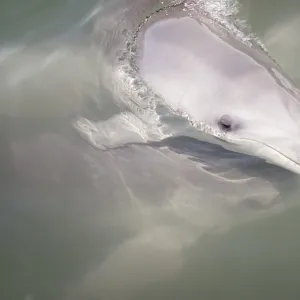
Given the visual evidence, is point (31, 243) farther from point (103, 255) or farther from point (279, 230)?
point (279, 230)

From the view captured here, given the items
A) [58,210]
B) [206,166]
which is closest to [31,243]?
[58,210]

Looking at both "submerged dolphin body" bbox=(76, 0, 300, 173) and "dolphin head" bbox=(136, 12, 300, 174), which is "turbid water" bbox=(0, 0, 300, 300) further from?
"dolphin head" bbox=(136, 12, 300, 174)

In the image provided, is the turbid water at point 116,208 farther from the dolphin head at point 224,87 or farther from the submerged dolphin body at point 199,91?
the dolphin head at point 224,87

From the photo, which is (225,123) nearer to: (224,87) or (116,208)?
(224,87)

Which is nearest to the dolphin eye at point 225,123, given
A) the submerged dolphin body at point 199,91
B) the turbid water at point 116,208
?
Answer: the submerged dolphin body at point 199,91

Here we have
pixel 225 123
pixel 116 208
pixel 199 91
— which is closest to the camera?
pixel 225 123

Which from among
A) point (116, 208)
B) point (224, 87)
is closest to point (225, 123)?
point (224, 87)
